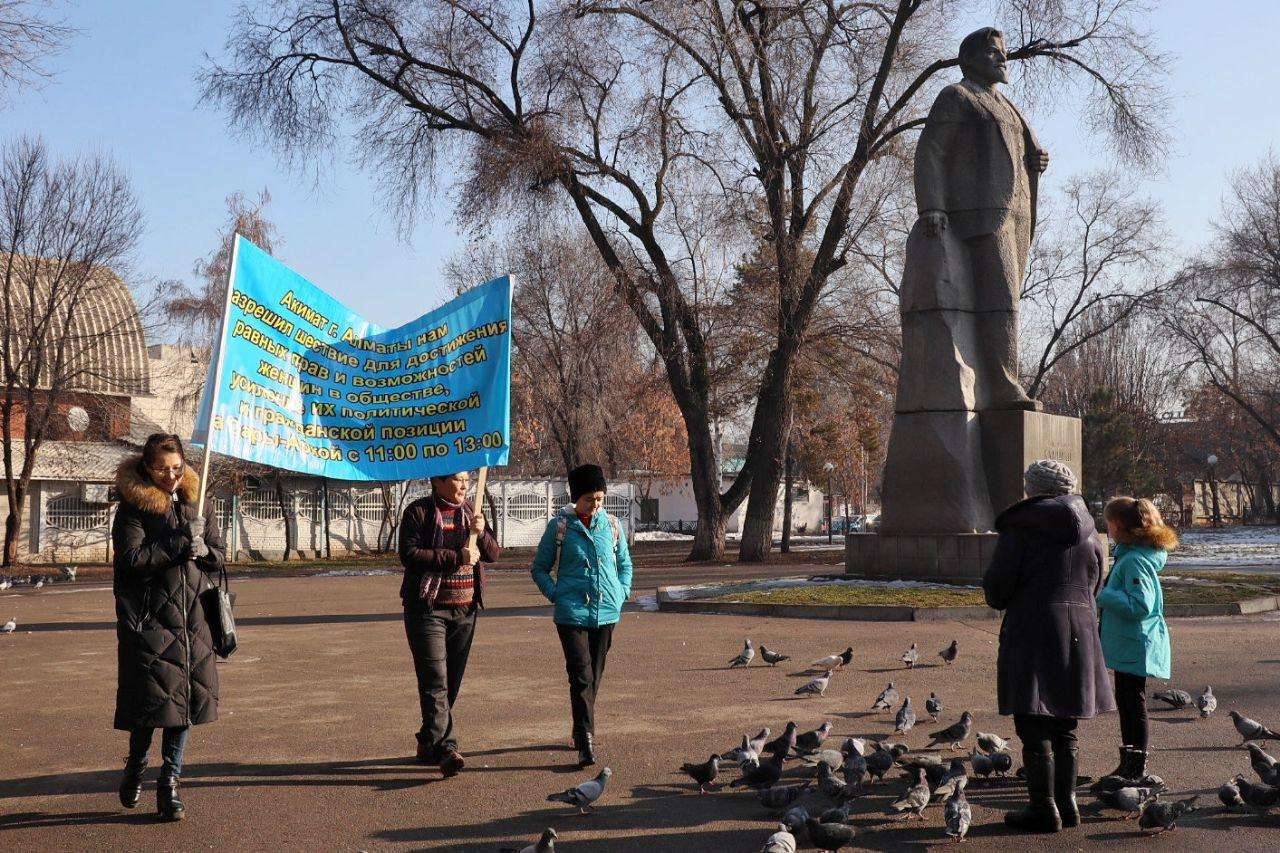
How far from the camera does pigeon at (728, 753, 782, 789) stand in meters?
6.60

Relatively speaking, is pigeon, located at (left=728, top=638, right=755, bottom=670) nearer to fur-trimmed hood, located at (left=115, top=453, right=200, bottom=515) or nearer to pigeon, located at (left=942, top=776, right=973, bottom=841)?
pigeon, located at (left=942, top=776, right=973, bottom=841)

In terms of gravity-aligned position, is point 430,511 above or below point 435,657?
above

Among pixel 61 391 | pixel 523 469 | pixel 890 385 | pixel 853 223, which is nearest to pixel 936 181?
pixel 853 223

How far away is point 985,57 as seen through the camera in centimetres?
1875

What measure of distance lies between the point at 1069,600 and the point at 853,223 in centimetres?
2497

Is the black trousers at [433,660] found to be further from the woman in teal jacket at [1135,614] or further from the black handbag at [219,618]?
the woman in teal jacket at [1135,614]

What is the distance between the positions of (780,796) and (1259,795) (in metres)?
2.37

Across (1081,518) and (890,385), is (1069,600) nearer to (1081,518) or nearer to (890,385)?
(1081,518)

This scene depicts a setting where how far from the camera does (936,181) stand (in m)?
18.4

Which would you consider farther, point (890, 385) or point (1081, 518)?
point (890, 385)

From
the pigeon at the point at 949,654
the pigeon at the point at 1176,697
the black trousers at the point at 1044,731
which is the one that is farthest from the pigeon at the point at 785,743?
the pigeon at the point at 949,654

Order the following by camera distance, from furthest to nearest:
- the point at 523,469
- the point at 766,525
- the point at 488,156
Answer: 1. the point at 523,469
2. the point at 766,525
3. the point at 488,156

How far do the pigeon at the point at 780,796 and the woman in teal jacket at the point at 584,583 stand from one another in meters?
1.52

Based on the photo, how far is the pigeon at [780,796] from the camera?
624 centimetres
